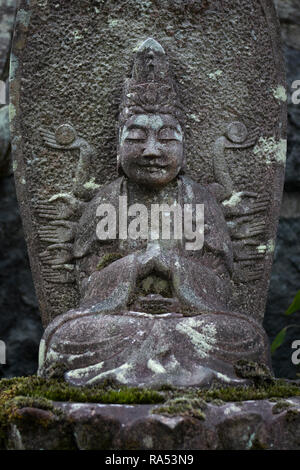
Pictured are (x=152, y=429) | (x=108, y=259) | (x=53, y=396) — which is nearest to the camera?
(x=152, y=429)

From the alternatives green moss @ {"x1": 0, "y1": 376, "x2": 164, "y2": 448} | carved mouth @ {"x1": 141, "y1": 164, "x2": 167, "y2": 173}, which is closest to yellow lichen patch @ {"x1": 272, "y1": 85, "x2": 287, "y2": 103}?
carved mouth @ {"x1": 141, "y1": 164, "x2": 167, "y2": 173}

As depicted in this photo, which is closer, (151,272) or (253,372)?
(253,372)

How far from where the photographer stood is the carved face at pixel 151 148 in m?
3.34

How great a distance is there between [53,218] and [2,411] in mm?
1485

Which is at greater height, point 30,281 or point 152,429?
point 30,281

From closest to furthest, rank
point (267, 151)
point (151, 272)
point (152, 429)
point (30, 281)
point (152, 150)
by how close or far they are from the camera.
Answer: point (152, 429)
point (151, 272)
point (152, 150)
point (267, 151)
point (30, 281)

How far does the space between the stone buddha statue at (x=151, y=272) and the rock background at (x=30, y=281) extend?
4.09 feet

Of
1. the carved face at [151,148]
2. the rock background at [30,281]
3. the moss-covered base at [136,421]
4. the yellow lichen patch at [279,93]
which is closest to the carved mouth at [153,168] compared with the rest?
the carved face at [151,148]

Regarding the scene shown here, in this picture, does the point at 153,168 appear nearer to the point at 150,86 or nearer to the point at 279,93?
the point at 150,86

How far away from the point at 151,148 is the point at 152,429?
4.75ft

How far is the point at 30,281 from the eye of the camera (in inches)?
189

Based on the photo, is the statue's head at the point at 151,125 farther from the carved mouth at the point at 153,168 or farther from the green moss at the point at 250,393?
the green moss at the point at 250,393

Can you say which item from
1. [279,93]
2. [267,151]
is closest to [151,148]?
[267,151]

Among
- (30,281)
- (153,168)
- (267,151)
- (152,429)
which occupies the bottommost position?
(152,429)
